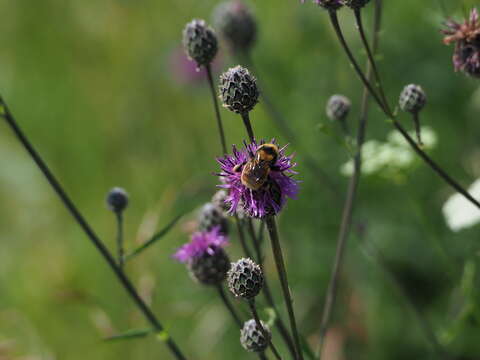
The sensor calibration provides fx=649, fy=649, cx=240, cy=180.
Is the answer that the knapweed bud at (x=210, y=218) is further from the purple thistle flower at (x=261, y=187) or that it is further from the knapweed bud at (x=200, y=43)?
the purple thistle flower at (x=261, y=187)

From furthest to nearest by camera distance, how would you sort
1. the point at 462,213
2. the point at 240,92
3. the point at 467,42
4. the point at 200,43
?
the point at 462,213 → the point at 200,43 → the point at 467,42 → the point at 240,92

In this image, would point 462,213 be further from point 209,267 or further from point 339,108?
point 209,267

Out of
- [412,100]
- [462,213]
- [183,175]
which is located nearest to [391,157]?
[462,213]

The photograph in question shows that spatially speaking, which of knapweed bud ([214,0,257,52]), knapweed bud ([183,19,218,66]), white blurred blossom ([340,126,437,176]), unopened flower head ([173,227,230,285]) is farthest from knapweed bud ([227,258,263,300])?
knapweed bud ([214,0,257,52])

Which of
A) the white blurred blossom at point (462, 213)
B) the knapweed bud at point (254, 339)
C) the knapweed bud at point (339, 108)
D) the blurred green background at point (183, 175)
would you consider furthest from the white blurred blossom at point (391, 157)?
the knapweed bud at point (254, 339)

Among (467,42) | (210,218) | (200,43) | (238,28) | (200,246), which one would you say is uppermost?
(238,28)
